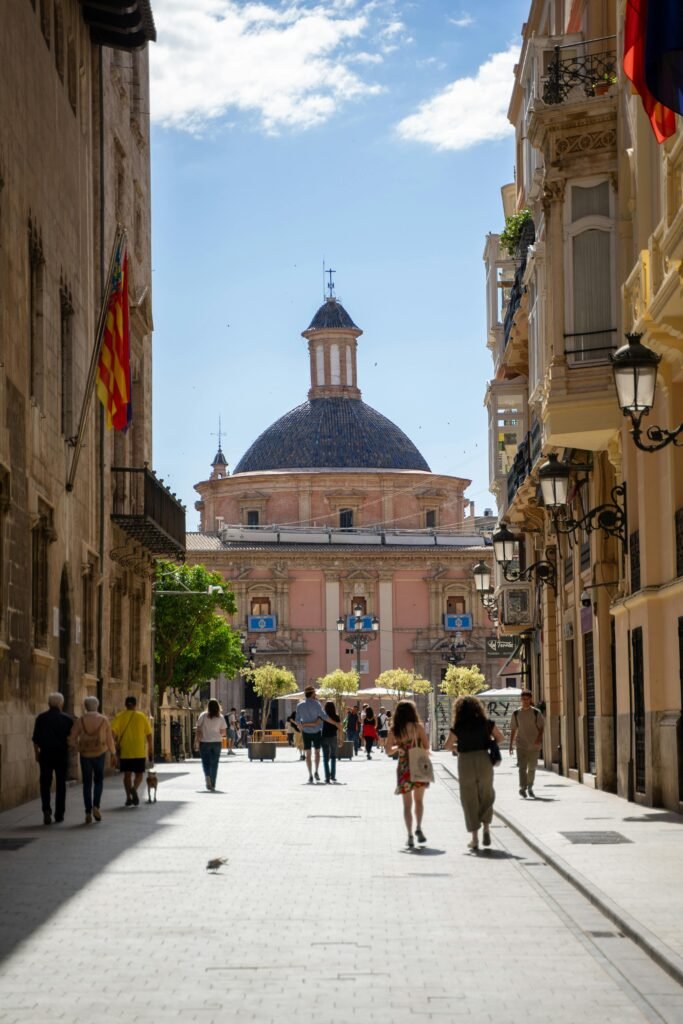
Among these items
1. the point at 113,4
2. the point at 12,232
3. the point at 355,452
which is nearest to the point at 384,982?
the point at 12,232

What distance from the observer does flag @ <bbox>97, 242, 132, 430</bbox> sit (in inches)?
1138

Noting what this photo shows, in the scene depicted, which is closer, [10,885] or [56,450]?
[10,885]

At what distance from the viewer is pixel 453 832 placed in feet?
→ 62.5

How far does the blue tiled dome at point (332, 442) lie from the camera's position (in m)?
113

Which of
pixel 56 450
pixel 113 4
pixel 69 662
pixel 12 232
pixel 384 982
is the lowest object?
pixel 384 982

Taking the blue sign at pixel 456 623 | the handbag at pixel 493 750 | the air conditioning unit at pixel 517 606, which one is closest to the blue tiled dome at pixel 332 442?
the blue sign at pixel 456 623

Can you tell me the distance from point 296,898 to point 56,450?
16.1 metres

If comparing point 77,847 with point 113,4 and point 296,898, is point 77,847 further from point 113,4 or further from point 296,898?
point 113,4

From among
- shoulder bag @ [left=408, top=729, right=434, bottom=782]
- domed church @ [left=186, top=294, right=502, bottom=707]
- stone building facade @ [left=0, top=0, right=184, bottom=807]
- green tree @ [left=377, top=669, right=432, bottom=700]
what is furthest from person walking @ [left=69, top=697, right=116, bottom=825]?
domed church @ [left=186, top=294, right=502, bottom=707]

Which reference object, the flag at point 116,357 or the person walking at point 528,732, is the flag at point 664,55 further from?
the flag at point 116,357

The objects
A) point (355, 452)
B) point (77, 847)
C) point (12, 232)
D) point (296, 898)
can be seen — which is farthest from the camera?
point (355, 452)

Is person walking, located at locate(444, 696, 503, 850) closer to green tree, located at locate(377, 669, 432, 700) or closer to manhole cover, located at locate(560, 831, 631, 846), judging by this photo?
manhole cover, located at locate(560, 831, 631, 846)

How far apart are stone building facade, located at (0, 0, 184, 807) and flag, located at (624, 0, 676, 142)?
33.5ft

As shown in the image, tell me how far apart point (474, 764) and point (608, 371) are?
8.94 meters
